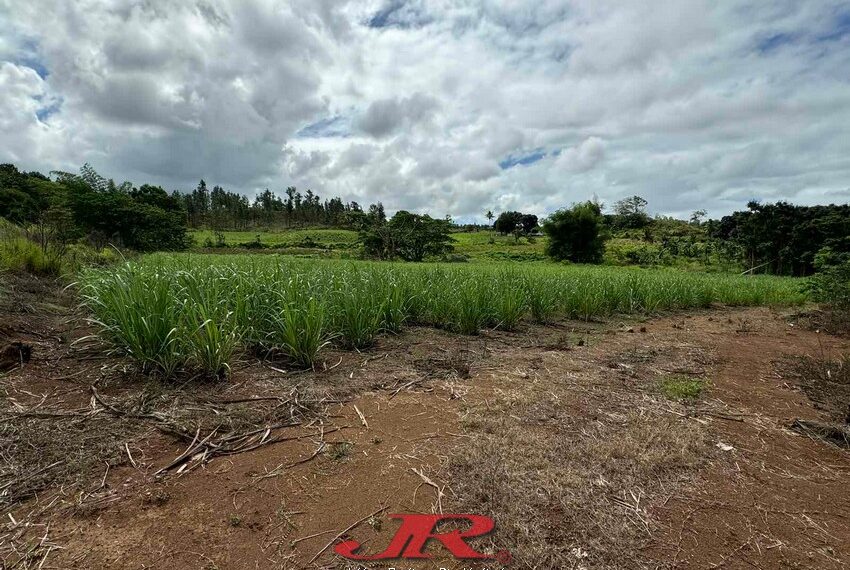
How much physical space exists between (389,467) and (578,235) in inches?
1486

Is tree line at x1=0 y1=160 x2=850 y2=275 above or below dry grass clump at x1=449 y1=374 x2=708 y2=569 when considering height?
above

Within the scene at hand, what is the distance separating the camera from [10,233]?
21.5 feet

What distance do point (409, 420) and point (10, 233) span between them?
26.5 ft

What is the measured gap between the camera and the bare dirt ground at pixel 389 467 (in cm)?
146

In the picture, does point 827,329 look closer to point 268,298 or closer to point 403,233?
point 268,298

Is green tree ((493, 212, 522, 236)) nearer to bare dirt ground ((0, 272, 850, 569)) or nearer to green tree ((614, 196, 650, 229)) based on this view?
green tree ((614, 196, 650, 229))

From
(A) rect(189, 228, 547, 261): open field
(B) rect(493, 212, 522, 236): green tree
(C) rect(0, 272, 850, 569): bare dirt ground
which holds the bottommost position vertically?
(C) rect(0, 272, 850, 569): bare dirt ground

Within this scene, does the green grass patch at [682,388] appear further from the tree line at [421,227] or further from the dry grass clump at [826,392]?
the tree line at [421,227]

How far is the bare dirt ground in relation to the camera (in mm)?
1457

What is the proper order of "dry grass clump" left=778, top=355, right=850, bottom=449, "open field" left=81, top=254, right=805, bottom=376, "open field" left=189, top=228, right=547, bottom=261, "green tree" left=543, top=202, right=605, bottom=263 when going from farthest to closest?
"open field" left=189, top=228, right=547, bottom=261 → "green tree" left=543, top=202, right=605, bottom=263 → "open field" left=81, top=254, right=805, bottom=376 → "dry grass clump" left=778, top=355, right=850, bottom=449

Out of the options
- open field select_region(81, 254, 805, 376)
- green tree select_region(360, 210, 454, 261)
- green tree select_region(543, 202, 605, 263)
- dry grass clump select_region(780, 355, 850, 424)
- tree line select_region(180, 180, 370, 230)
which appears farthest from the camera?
tree line select_region(180, 180, 370, 230)

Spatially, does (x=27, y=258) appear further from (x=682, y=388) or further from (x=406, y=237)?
(x=406, y=237)

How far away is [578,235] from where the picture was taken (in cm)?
3644

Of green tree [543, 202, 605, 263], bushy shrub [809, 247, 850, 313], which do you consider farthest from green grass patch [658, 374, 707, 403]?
green tree [543, 202, 605, 263]
